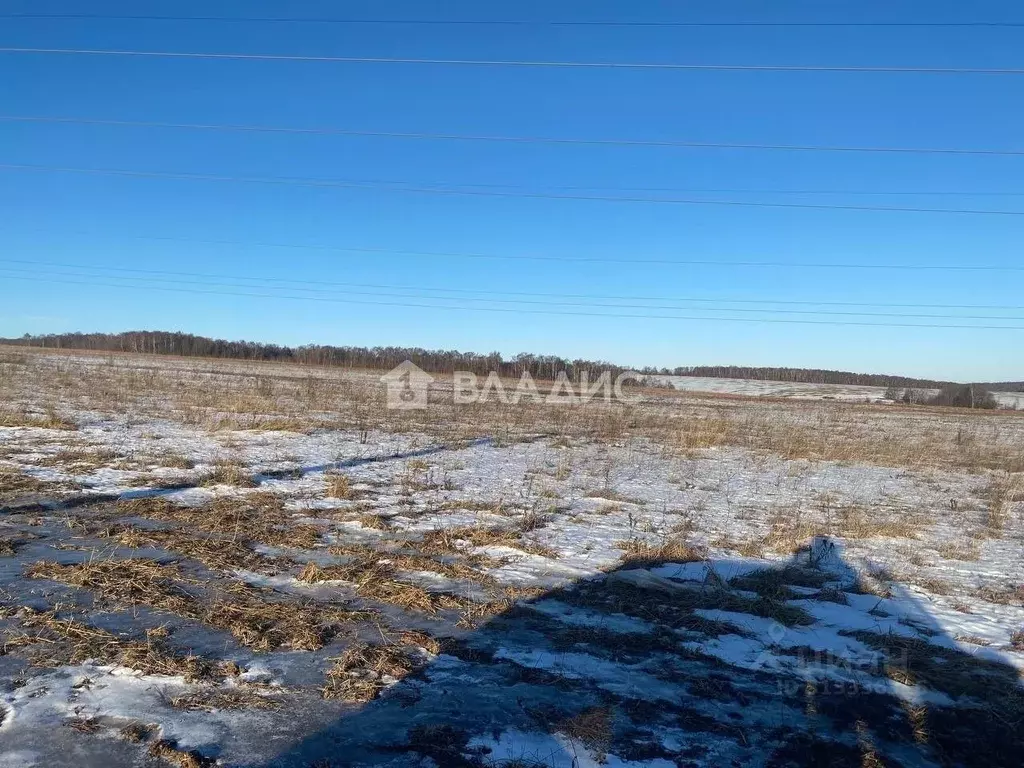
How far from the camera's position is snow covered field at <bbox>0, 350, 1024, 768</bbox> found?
3.14 m

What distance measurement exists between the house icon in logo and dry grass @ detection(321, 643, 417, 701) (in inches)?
728

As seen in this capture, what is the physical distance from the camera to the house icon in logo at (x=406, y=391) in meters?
24.1

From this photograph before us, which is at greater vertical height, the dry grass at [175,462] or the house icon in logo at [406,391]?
the house icon in logo at [406,391]

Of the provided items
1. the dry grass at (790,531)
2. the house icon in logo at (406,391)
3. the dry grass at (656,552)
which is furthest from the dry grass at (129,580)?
the house icon in logo at (406,391)

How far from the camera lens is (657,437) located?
1786cm

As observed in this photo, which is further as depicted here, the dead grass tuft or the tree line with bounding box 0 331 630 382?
the tree line with bounding box 0 331 630 382

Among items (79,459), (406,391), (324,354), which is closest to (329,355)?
(324,354)

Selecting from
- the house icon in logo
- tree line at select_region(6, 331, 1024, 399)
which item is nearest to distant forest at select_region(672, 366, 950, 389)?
tree line at select_region(6, 331, 1024, 399)

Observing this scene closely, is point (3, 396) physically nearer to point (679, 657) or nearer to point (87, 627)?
point (87, 627)

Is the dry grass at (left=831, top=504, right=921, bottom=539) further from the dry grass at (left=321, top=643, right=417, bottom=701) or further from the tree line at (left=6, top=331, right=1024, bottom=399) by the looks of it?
the tree line at (left=6, top=331, right=1024, bottom=399)

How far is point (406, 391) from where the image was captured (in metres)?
31.5

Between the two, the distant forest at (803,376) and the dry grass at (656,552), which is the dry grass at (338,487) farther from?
the distant forest at (803,376)

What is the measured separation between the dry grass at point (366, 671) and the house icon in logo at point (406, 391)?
18481 mm

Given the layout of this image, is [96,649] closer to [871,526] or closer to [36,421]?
[871,526]
